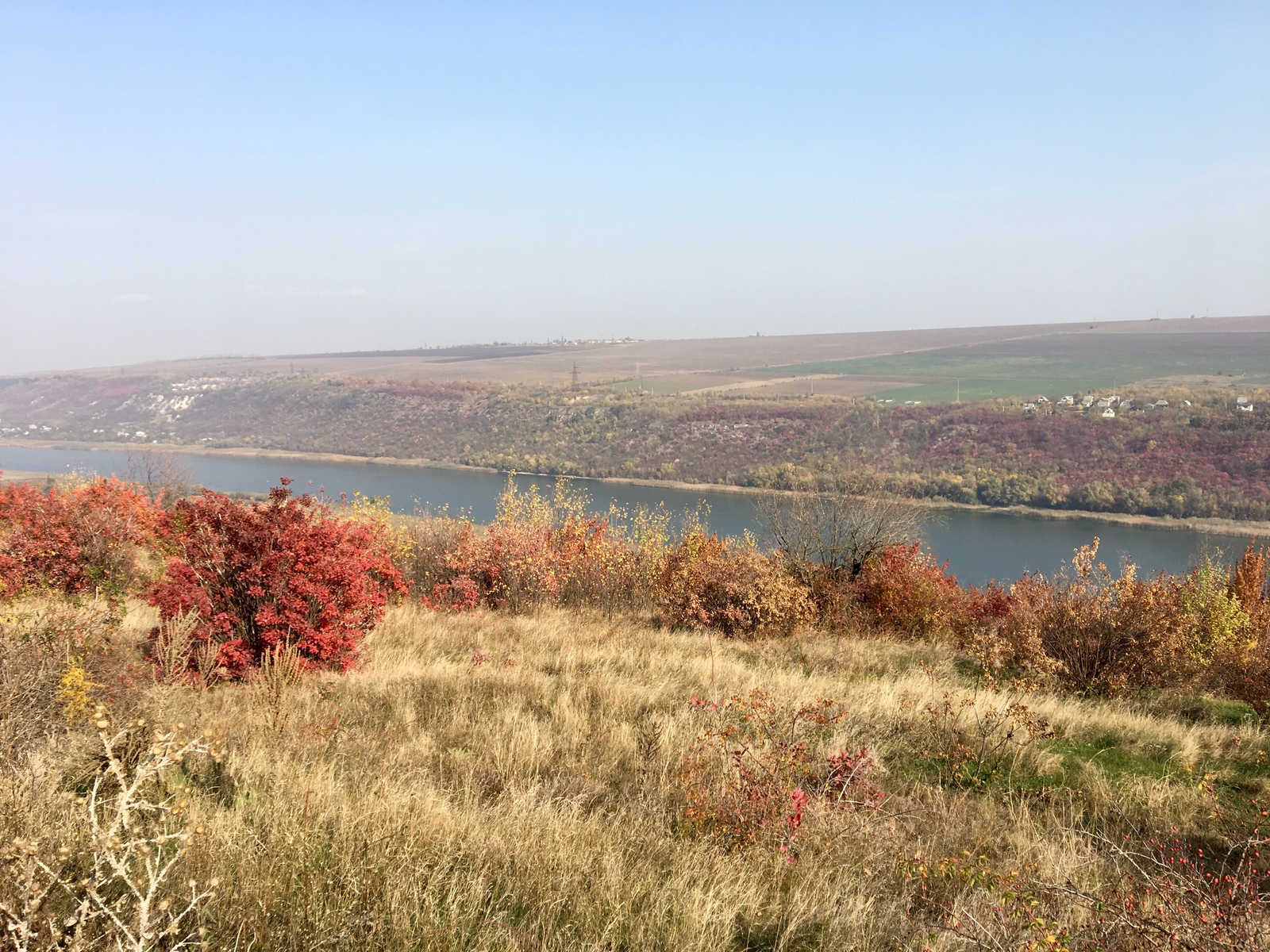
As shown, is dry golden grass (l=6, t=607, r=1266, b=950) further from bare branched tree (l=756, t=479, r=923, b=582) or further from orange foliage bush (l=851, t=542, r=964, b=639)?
bare branched tree (l=756, t=479, r=923, b=582)

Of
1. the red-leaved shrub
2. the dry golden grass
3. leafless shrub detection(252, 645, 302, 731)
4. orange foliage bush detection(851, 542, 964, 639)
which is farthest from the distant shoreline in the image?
leafless shrub detection(252, 645, 302, 731)

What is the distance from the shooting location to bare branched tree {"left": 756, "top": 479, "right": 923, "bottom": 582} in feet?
61.1

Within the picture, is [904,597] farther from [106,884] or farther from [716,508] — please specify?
[716,508]

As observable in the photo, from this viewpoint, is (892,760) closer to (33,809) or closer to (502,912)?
(502,912)

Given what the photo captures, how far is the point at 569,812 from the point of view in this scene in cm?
369

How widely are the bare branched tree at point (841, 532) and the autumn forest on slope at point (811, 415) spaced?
13.4 feet

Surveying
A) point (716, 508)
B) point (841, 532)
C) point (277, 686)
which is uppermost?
point (277, 686)

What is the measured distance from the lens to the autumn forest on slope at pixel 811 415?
5884 centimetres

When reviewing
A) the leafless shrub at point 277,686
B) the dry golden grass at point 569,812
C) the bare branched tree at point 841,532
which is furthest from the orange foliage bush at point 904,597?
the leafless shrub at point 277,686

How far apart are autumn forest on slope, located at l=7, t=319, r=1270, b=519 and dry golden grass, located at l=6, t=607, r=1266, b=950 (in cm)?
1836

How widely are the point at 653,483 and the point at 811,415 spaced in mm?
21254

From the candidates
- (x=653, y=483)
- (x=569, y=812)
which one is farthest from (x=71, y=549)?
(x=653, y=483)

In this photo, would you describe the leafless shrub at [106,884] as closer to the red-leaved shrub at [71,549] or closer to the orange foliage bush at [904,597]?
the red-leaved shrub at [71,549]

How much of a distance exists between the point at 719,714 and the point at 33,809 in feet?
14.5
